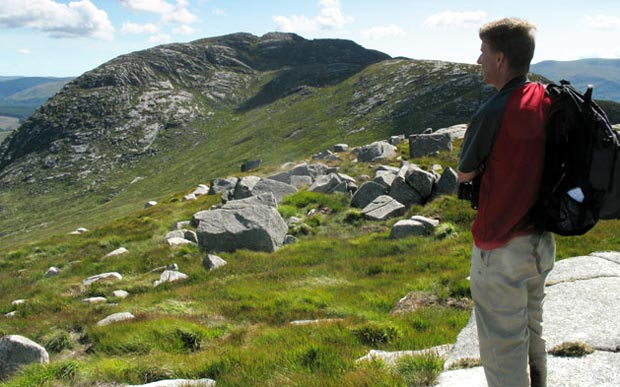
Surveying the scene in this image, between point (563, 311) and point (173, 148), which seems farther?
point (173, 148)

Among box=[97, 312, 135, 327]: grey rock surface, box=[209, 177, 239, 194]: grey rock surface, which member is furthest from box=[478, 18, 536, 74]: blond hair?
box=[209, 177, 239, 194]: grey rock surface

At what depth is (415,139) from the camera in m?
37.0

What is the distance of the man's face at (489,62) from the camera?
15.5ft

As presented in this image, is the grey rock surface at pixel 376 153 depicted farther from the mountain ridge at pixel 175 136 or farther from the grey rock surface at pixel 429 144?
the mountain ridge at pixel 175 136

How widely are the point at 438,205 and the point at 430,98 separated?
11931cm

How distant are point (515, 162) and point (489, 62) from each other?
1050 millimetres

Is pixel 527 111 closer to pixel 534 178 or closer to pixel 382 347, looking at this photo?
pixel 534 178

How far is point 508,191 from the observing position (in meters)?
4.62

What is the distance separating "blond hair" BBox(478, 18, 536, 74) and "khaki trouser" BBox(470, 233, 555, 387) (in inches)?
67.3

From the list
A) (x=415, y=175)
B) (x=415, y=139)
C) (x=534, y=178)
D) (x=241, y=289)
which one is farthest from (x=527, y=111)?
(x=415, y=139)

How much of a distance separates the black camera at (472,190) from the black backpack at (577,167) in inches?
23.6

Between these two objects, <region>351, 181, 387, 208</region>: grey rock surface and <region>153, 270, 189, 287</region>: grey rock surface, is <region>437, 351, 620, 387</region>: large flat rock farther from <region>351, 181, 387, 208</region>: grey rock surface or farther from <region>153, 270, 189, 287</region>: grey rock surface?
<region>351, 181, 387, 208</region>: grey rock surface

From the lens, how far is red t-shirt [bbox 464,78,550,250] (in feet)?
14.8

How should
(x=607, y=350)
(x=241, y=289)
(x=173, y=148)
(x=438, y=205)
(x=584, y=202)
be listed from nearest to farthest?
1. (x=584, y=202)
2. (x=607, y=350)
3. (x=241, y=289)
4. (x=438, y=205)
5. (x=173, y=148)
